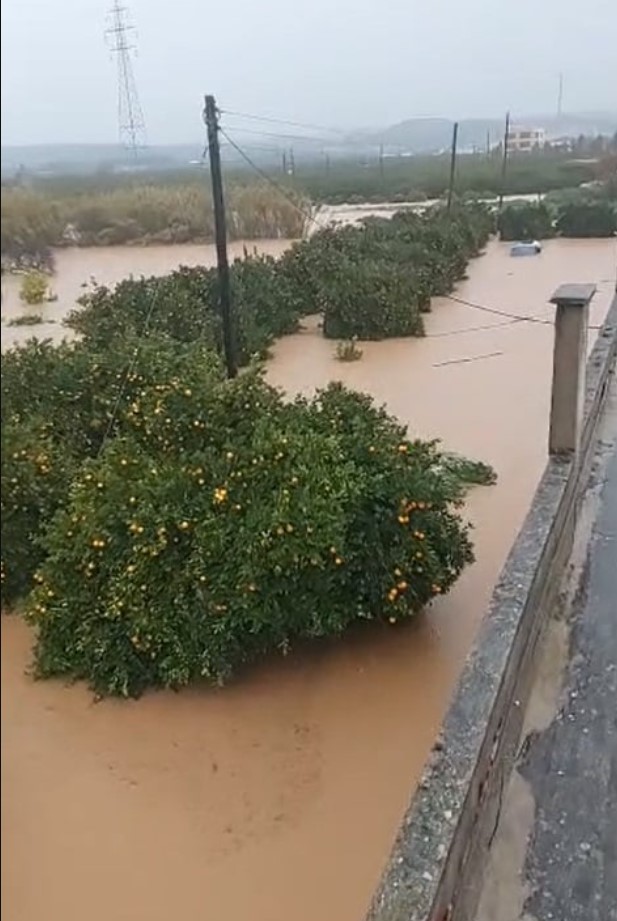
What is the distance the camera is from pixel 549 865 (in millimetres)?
2273

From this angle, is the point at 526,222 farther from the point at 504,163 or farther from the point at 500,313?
the point at 504,163

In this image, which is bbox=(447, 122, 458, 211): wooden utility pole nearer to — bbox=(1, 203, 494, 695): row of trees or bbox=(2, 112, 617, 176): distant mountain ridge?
bbox=(2, 112, 617, 176): distant mountain ridge

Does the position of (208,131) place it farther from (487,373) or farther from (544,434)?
(487,373)

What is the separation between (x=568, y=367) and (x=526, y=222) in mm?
9119

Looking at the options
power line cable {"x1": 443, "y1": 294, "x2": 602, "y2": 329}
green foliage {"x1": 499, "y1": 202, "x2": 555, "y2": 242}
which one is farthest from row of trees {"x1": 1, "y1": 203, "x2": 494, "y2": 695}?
green foliage {"x1": 499, "y1": 202, "x2": 555, "y2": 242}

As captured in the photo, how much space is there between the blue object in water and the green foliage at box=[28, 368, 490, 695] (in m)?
9.02

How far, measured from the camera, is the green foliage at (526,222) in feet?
34.7

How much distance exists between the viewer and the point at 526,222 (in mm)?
12555

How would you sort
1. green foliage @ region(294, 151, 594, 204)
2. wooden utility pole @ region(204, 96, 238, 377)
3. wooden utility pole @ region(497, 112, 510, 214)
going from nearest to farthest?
wooden utility pole @ region(204, 96, 238, 377)
green foliage @ region(294, 151, 594, 204)
wooden utility pole @ region(497, 112, 510, 214)

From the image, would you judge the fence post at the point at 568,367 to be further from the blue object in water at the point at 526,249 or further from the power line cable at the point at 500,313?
the blue object in water at the point at 526,249

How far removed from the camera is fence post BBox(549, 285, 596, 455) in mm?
3959

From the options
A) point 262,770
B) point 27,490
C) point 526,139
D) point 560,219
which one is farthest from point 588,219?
point 27,490

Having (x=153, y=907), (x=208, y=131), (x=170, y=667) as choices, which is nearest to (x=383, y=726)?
(x=170, y=667)

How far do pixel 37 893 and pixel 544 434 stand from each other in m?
5.19
